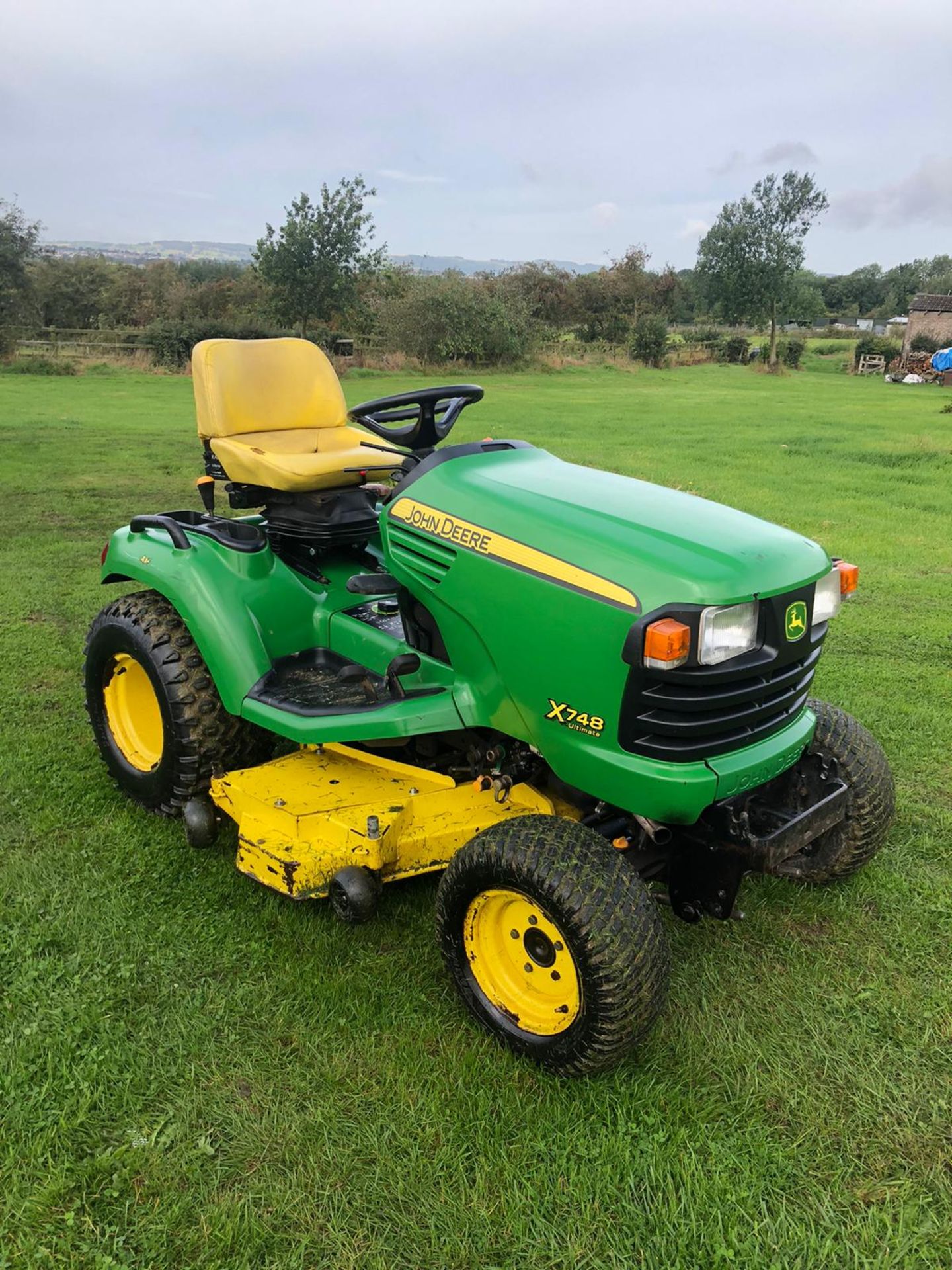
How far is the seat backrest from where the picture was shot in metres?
3.51

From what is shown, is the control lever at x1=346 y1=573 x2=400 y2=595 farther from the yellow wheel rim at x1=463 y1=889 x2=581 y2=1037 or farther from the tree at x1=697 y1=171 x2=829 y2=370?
the tree at x1=697 y1=171 x2=829 y2=370

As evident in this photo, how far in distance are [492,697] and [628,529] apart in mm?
582

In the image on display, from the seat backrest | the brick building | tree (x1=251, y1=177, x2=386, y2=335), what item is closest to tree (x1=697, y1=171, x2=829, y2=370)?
the brick building

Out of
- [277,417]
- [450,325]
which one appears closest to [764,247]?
[450,325]

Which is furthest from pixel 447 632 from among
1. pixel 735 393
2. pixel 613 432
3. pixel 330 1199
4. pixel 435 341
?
pixel 435 341

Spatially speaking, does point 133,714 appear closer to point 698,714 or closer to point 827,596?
point 698,714

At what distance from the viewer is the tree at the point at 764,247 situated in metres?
39.5

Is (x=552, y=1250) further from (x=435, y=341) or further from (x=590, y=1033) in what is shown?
(x=435, y=341)

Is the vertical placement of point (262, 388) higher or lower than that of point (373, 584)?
higher

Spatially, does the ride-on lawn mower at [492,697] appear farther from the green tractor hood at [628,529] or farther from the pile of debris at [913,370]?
the pile of debris at [913,370]

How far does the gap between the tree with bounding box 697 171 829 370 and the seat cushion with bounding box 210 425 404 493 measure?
3977 centimetres

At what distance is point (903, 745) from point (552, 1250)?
290 centimetres

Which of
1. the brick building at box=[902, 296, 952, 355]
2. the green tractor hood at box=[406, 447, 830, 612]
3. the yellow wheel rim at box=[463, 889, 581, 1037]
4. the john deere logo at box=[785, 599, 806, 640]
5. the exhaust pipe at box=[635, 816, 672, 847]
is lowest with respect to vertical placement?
the brick building at box=[902, 296, 952, 355]

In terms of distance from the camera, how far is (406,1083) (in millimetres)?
2260
